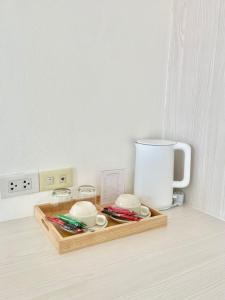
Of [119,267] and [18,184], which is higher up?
[18,184]

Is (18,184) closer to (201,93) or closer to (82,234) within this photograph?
(82,234)

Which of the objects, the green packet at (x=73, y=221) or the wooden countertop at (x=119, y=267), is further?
the green packet at (x=73, y=221)

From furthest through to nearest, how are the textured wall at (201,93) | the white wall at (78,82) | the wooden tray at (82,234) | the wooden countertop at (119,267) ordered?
1. the textured wall at (201,93)
2. the white wall at (78,82)
3. the wooden tray at (82,234)
4. the wooden countertop at (119,267)

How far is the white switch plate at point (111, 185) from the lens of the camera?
1.05 meters

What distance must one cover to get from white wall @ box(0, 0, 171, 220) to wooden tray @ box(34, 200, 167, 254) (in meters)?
0.06

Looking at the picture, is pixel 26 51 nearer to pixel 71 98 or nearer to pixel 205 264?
pixel 71 98

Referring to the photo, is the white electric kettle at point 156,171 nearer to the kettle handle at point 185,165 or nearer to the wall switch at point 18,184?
the kettle handle at point 185,165

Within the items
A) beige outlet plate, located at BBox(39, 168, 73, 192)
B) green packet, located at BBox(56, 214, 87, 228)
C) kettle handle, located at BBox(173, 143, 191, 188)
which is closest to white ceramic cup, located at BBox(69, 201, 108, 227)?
green packet, located at BBox(56, 214, 87, 228)

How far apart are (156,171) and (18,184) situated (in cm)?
48

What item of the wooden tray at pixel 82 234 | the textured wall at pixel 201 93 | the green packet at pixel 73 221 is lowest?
the wooden tray at pixel 82 234

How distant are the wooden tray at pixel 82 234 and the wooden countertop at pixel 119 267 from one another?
0.06 ft

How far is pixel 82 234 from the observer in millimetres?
790

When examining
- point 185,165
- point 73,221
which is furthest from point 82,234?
point 185,165

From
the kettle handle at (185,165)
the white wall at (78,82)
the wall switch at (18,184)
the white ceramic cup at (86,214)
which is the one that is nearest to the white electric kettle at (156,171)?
the kettle handle at (185,165)
